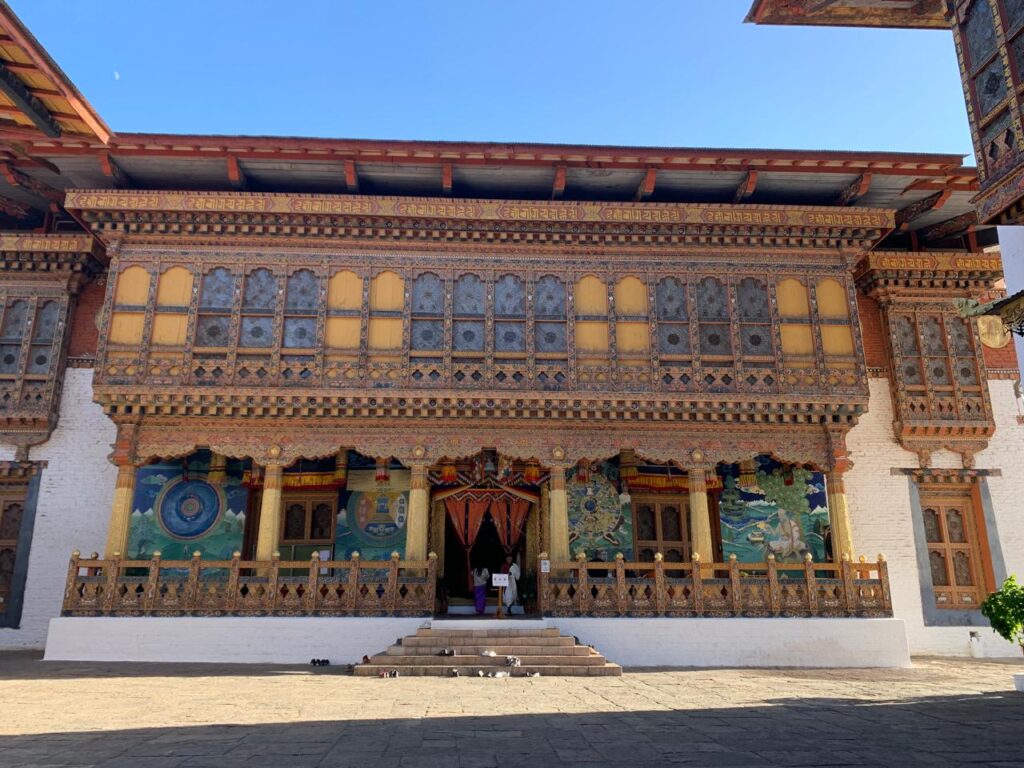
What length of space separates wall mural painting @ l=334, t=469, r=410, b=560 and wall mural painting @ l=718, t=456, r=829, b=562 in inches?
266

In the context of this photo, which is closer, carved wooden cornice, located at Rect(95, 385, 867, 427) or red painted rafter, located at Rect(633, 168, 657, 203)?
carved wooden cornice, located at Rect(95, 385, 867, 427)

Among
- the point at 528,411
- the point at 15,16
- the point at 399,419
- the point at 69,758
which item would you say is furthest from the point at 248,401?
the point at 69,758

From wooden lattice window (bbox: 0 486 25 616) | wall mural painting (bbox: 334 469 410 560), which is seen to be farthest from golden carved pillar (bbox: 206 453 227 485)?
wooden lattice window (bbox: 0 486 25 616)

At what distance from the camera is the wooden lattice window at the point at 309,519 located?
592 inches

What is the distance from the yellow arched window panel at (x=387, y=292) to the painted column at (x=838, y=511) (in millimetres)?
9036

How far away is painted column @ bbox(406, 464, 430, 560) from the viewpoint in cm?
1333

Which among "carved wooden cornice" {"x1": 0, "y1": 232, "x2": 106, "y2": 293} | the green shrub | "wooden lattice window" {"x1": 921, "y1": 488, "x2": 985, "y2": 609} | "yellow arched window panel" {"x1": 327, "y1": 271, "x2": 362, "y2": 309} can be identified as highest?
"carved wooden cornice" {"x1": 0, "y1": 232, "x2": 106, "y2": 293}

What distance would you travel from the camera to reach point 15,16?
25.2 ft

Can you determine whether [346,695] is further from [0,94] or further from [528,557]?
[0,94]

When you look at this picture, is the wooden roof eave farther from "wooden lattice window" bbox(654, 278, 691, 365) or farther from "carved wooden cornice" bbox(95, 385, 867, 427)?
"wooden lattice window" bbox(654, 278, 691, 365)

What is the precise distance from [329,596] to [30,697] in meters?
5.04

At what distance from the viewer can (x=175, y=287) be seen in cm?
1413

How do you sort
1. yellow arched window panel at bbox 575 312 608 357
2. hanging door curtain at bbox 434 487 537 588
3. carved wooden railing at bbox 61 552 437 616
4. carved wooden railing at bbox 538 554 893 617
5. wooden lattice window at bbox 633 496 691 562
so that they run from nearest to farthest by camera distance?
1. carved wooden railing at bbox 61 552 437 616
2. carved wooden railing at bbox 538 554 893 617
3. yellow arched window panel at bbox 575 312 608 357
4. hanging door curtain at bbox 434 487 537 588
5. wooden lattice window at bbox 633 496 691 562

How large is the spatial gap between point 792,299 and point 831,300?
2.58 ft
